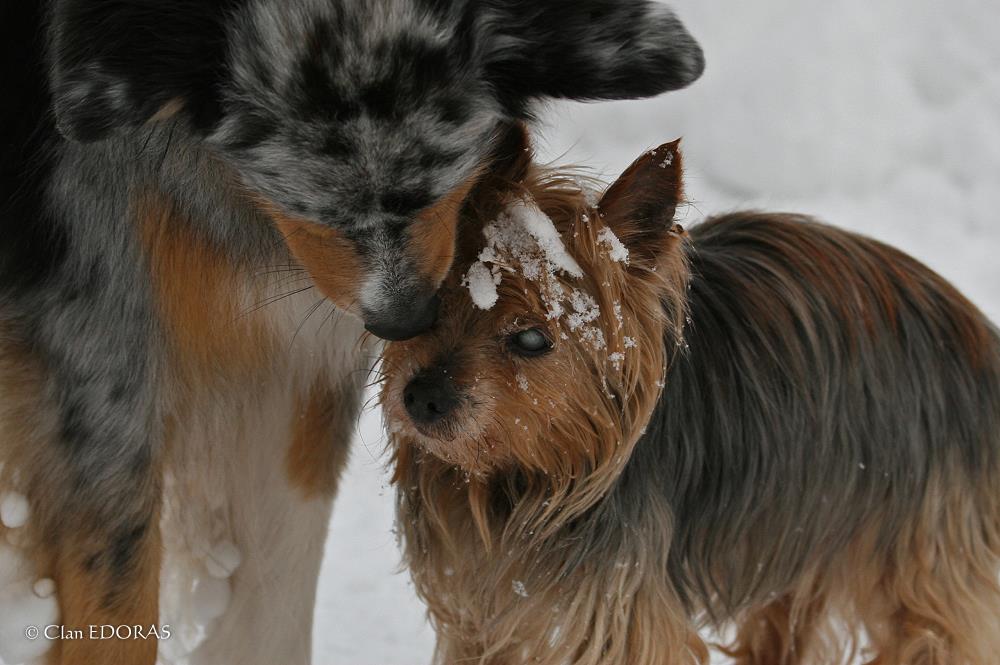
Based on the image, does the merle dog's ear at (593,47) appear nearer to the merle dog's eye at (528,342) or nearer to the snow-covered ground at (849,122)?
the merle dog's eye at (528,342)

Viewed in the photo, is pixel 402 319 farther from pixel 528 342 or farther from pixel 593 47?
pixel 593 47

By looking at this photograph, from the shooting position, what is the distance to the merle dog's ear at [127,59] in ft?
7.68

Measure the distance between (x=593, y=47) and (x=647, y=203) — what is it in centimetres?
32

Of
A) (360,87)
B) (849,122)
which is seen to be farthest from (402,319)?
(849,122)

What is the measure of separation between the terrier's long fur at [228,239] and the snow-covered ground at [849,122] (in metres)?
2.54

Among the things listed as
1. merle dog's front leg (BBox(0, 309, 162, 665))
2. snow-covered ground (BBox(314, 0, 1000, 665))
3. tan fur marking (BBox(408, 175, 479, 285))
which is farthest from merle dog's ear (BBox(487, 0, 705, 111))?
snow-covered ground (BBox(314, 0, 1000, 665))

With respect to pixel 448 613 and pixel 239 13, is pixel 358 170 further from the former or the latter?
pixel 448 613

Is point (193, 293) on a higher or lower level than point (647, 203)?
lower

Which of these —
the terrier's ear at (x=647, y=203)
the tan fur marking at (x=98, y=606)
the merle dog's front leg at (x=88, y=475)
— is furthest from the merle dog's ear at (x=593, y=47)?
the tan fur marking at (x=98, y=606)

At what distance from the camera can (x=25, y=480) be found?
3.05 m

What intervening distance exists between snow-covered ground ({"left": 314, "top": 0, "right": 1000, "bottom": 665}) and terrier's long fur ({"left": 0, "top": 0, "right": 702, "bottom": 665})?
2540mm

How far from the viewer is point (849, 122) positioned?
655 cm

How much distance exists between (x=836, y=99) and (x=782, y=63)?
0.37 meters

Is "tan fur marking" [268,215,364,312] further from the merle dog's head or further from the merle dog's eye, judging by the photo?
the merle dog's eye
